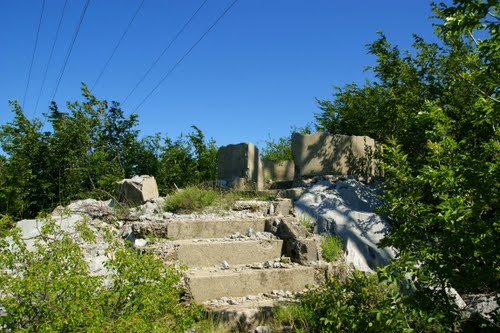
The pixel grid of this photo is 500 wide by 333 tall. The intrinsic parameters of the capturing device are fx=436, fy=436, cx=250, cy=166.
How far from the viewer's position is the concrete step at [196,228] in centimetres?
593

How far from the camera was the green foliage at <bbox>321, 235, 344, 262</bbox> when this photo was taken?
5.91 m

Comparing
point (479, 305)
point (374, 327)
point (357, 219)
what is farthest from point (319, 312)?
point (357, 219)

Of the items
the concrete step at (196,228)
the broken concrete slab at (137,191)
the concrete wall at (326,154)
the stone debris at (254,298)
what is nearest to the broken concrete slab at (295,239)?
the concrete step at (196,228)

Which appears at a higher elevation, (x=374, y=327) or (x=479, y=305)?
(x=374, y=327)

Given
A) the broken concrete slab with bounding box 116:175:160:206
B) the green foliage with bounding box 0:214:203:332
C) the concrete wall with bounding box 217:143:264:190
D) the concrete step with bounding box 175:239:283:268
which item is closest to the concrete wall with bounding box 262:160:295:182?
the concrete wall with bounding box 217:143:264:190

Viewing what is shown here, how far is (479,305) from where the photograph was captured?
12.9 feet

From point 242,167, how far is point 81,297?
259 inches

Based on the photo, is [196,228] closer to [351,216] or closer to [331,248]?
[331,248]

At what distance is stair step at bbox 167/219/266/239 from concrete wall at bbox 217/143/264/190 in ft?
7.31

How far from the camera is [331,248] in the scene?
5.99 m

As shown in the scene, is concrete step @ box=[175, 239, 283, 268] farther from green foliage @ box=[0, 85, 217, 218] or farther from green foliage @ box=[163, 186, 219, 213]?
green foliage @ box=[0, 85, 217, 218]

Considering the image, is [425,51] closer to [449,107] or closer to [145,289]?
[449,107]

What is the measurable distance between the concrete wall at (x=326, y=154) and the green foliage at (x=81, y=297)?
18.2 ft

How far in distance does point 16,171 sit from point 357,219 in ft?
28.5
